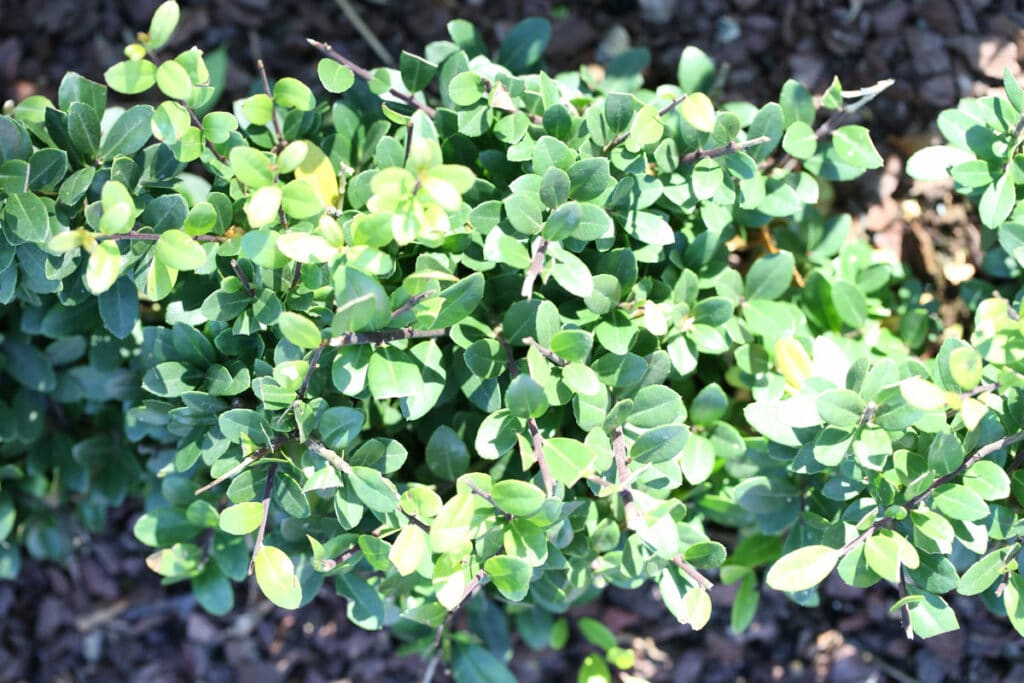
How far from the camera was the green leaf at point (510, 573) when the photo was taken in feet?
4.51

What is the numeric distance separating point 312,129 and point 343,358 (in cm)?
59

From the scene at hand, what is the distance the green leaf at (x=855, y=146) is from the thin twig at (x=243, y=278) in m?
1.11

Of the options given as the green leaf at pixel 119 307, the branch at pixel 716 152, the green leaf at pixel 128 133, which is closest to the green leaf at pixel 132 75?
the green leaf at pixel 128 133

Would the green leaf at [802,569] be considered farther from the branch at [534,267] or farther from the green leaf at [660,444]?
the branch at [534,267]

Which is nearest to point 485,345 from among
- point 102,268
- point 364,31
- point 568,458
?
point 568,458

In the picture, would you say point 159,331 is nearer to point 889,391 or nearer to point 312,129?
point 312,129

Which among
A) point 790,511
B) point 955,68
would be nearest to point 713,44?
point 955,68

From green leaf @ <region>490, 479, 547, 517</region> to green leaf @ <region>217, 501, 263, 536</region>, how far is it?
0.38 metres

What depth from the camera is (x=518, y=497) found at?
1383 millimetres

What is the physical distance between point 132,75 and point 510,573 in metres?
0.99

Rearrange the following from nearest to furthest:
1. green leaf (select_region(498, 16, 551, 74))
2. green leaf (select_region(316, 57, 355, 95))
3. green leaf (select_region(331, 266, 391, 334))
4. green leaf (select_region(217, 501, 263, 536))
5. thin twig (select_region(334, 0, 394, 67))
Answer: green leaf (select_region(331, 266, 391, 334)) → green leaf (select_region(217, 501, 263, 536)) → green leaf (select_region(316, 57, 355, 95)) → green leaf (select_region(498, 16, 551, 74)) → thin twig (select_region(334, 0, 394, 67))

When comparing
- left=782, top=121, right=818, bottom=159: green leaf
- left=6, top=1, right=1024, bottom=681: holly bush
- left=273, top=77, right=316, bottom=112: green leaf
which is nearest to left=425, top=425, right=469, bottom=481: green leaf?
left=6, top=1, right=1024, bottom=681: holly bush

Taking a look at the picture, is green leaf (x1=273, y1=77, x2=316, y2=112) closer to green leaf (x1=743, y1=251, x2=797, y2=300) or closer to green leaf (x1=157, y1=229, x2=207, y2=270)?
green leaf (x1=157, y1=229, x2=207, y2=270)

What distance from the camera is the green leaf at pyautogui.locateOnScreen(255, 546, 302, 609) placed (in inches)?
54.7
